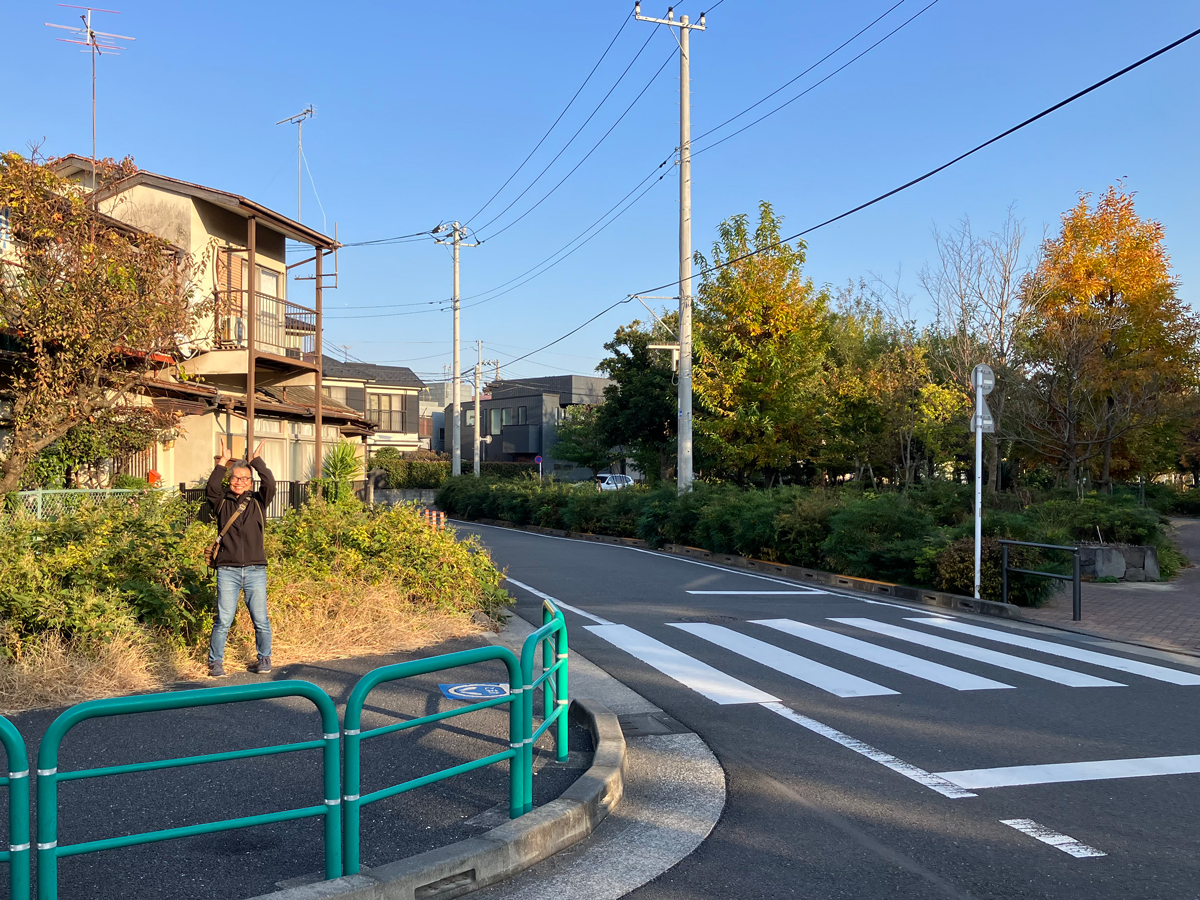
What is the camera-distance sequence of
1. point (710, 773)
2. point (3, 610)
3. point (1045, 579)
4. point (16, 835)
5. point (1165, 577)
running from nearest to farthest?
point (16, 835) → point (710, 773) → point (3, 610) → point (1045, 579) → point (1165, 577)

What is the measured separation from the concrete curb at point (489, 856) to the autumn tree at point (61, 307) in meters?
11.1

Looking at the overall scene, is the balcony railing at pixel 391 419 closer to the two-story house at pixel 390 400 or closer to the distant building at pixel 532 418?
the two-story house at pixel 390 400

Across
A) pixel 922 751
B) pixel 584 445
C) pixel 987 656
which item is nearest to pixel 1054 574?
pixel 987 656

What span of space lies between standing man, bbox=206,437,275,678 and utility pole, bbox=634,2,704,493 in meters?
15.6

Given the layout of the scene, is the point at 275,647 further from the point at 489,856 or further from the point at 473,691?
the point at 489,856

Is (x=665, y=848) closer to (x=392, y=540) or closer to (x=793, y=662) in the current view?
(x=793, y=662)

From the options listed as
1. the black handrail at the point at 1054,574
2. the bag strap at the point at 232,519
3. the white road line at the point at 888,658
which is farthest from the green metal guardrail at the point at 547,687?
the black handrail at the point at 1054,574

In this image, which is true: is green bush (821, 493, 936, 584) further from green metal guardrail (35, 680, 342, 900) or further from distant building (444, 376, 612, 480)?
distant building (444, 376, 612, 480)

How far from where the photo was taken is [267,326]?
22844 mm

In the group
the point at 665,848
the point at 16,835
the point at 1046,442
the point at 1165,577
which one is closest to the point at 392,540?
the point at 665,848

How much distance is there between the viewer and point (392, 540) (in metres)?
Answer: 10.5

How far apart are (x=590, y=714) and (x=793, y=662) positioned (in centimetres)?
301

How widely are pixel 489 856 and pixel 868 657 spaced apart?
570cm

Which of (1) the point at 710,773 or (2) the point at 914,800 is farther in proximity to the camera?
(1) the point at 710,773
